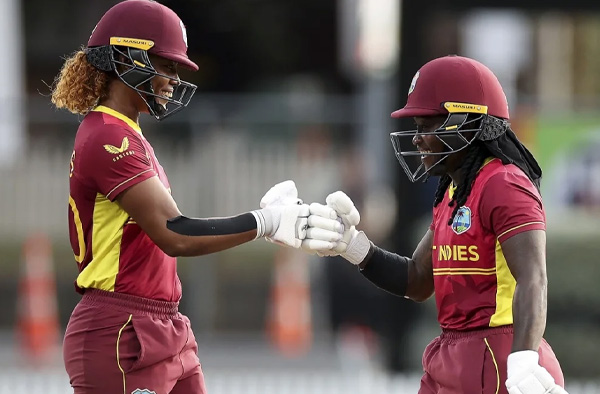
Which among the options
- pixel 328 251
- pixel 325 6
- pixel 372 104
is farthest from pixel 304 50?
pixel 328 251

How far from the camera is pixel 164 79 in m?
4.93

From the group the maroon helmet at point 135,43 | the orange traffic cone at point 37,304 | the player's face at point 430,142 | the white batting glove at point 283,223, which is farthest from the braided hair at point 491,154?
the orange traffic cone at point 37,304

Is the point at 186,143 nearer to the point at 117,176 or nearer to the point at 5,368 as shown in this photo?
the point at 5,368

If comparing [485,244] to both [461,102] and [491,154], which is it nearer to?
[491,154]

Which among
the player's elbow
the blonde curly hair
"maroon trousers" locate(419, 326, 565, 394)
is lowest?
"maroon trousers" locate(419, 326, 565, 394)

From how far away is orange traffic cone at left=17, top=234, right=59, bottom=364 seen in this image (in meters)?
11.4

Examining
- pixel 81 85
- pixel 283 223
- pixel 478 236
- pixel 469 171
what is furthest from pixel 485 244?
pixel 81 85

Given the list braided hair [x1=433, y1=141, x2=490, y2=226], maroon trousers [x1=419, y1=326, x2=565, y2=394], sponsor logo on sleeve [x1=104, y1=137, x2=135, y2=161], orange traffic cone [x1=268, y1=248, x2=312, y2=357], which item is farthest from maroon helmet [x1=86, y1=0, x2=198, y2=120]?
orange traffic cone [x1=268, y1=248, x2=312, y2=357]

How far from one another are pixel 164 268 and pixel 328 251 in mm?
687

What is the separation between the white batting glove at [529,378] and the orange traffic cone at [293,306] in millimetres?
7779

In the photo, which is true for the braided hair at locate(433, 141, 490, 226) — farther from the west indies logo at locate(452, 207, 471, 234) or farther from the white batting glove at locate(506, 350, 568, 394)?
the white batting glove at locate(506, 350, 568, 394)

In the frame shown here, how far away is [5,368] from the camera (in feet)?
35.3

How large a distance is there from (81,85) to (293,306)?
7379mm

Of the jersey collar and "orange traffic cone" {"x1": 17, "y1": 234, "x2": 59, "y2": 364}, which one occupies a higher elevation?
the jersey collar
